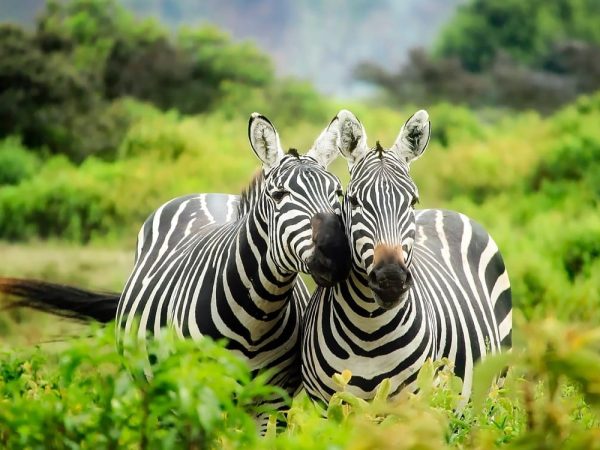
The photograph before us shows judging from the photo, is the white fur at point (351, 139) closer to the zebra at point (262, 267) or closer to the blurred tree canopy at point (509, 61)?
the zebra at point (262, 267)

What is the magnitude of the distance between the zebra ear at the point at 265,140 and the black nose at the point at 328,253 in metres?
0.55

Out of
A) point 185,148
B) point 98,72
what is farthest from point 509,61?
point 185,148

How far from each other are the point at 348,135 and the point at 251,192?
77 centimetres

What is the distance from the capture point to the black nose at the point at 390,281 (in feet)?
13.1

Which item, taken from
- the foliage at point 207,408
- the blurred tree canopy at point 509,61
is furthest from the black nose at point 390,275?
the blurred tree canopy at point 509,61

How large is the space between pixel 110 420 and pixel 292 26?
110 metres

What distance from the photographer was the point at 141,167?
16.6 m

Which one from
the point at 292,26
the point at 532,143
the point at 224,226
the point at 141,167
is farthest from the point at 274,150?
the point at 292,26

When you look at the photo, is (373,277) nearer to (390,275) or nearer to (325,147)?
(390,275)

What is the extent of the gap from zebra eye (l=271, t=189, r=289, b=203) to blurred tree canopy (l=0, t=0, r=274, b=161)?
48.7 ft

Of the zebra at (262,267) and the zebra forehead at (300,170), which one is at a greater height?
the zebra forehead at (300,170)

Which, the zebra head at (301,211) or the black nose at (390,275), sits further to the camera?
the zebra head at (301,211)

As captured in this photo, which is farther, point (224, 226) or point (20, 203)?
point (20, 203)

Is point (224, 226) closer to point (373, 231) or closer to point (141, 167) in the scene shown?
point (373, 231)
